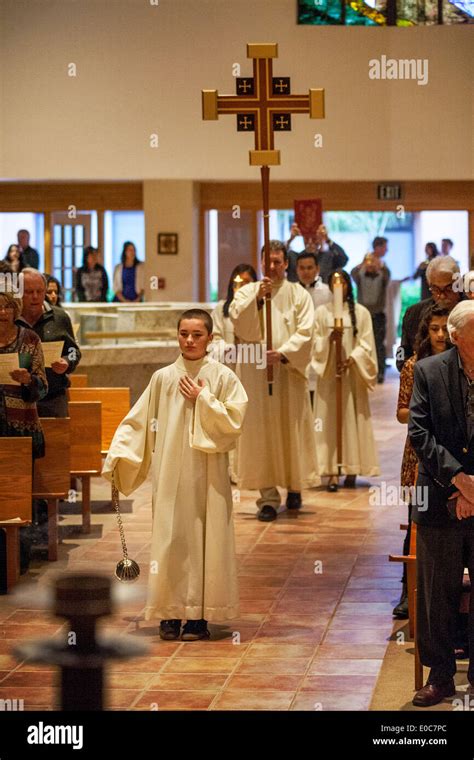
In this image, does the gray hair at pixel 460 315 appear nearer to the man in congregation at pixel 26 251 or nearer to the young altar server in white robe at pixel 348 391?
the young altar server in white robe at pixel 348 391

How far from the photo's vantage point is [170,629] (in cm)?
638

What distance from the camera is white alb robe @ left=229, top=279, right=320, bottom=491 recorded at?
30.9 feet

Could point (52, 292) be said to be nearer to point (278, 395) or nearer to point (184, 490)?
point (278, 395)

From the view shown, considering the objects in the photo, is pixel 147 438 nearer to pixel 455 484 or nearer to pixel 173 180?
pixel 455 484

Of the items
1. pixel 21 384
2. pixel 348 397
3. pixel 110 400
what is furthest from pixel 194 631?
pixel 348 397

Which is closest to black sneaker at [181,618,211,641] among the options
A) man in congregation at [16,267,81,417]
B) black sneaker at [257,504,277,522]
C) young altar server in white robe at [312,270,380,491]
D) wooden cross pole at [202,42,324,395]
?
man in congregation at [16,267,81,417]

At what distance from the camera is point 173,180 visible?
19.7 meters

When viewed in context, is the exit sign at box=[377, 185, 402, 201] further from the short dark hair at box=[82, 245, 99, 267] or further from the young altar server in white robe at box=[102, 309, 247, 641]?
the young altar server in white robe at box=[102, 309, 247, 641]

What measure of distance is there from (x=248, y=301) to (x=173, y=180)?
1070cm

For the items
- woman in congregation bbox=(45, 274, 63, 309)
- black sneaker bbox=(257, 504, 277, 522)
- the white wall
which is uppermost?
the white wall

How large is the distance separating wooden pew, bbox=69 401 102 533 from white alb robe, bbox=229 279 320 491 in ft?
3.58

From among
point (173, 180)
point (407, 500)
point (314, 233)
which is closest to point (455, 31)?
point (173, 180)
